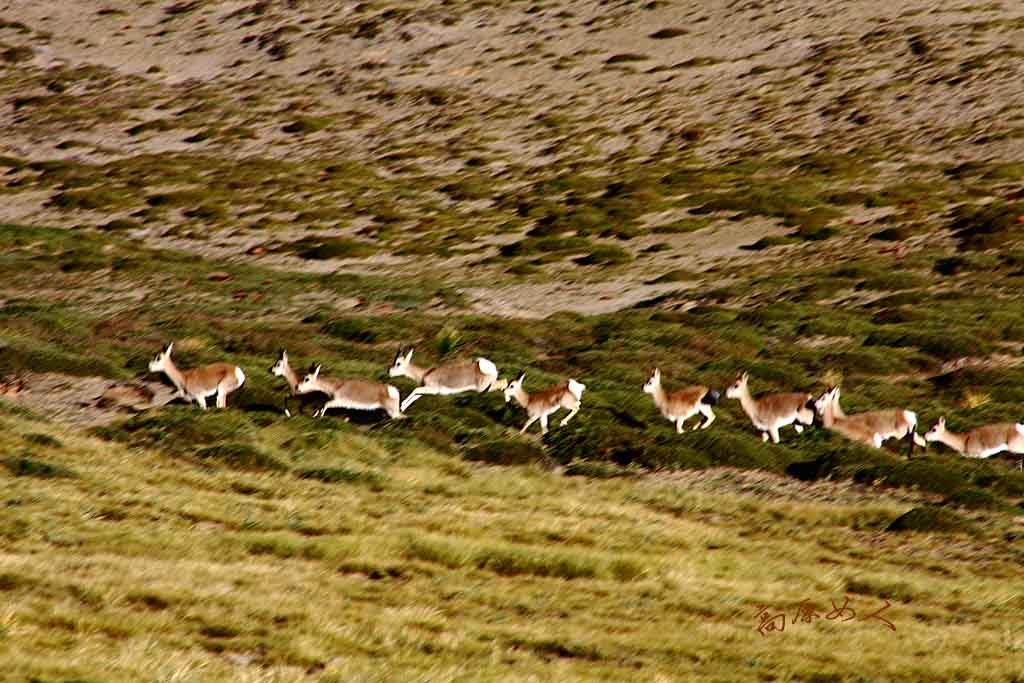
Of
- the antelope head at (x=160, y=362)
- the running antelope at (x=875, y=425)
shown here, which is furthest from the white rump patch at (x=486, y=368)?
the running antelope at (x=875, y=425)

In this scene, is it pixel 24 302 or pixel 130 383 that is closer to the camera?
pixel 130 383

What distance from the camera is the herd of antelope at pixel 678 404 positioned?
26.0 metres

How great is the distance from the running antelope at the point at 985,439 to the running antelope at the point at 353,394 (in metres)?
10.8

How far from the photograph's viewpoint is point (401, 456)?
25719 mm

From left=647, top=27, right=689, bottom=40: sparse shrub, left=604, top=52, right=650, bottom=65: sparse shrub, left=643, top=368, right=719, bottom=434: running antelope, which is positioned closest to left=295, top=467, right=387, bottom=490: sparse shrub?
left=643, top=368, right=719, bottom=434: running antelope

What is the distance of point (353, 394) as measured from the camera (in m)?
28.3

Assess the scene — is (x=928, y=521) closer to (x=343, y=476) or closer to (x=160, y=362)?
(x=343, y=476)

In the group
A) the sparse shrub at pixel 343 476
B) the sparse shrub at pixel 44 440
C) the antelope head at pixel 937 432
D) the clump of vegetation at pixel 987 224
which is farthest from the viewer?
the clump of vegetation at pixel 987 224

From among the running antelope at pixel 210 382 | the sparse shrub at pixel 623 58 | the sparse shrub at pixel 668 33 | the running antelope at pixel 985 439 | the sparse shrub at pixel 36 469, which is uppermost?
the sparse shrub at pixel 36 469

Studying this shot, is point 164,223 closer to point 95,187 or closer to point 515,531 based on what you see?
point 95,187

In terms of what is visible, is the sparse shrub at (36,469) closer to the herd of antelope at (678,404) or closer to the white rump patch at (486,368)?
the herd of antelope at (678,404)

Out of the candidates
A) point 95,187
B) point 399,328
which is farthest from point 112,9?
point 399,328

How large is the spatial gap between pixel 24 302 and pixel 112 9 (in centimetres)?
11010

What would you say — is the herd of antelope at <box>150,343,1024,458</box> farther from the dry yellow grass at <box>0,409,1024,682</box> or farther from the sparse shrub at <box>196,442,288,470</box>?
the dry yellow grass at <box>0,409,1024,682</box>
